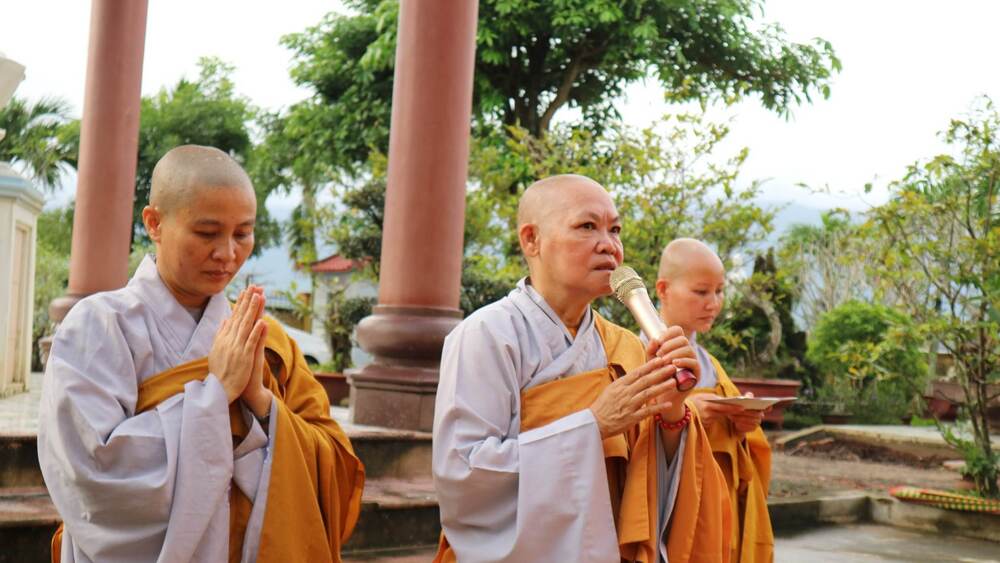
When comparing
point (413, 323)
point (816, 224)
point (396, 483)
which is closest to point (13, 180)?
point (413, 323)

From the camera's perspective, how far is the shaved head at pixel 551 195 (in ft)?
9.12

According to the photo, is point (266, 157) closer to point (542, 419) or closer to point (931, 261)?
point (931, 261)

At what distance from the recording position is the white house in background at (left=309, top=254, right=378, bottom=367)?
1321 cm

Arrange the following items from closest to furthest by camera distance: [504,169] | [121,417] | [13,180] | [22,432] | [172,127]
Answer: [121,417] < [22,432] < [13,180] < [504,169] < [172,127]

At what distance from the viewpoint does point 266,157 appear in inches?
1038

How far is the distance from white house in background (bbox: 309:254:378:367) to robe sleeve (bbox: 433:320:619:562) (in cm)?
476

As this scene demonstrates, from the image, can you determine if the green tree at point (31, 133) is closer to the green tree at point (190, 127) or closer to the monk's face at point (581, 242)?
the green tree at point (190, 127)

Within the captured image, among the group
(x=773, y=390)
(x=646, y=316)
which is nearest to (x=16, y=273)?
(x=646, y=316)

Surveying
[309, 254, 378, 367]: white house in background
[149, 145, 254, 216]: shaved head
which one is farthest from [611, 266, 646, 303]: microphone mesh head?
[309, 254, 378, 367]: white house in background

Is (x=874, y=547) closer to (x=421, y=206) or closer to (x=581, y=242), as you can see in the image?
(x=421, y=206)

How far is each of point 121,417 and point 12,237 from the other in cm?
570

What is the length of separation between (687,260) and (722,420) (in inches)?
25.0

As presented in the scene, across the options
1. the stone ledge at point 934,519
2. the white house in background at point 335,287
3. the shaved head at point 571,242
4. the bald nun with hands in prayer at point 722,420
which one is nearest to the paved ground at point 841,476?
the stone ledge at point 934,519

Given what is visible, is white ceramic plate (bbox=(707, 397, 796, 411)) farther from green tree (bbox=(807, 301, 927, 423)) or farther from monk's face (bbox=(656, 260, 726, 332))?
green tree (bbox=(807, 301, 927, 423))
